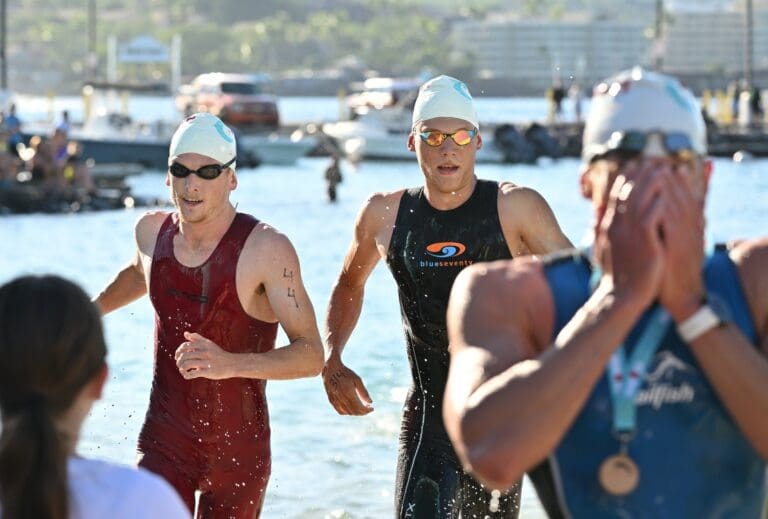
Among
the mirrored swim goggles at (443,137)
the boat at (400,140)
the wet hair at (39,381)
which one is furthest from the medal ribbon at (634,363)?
the boat at (400,140)

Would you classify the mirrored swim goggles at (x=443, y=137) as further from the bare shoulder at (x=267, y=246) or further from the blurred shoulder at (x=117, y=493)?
the blurred shoulder at (x=117, y=493)

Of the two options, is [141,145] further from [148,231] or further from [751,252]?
[751,252]

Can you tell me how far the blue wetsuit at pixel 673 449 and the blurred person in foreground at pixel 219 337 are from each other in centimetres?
246

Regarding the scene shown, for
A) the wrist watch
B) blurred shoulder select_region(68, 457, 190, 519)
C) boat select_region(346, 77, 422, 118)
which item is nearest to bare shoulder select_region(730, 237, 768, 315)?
the wrist watch

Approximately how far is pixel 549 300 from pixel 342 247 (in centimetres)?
2305

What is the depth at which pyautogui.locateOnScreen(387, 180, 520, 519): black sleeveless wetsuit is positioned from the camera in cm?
576

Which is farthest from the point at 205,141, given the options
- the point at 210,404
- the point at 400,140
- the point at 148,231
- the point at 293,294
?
the point at 400,140

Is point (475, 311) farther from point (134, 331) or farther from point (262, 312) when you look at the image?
point (134, 331)

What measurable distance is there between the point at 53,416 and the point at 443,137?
3743mm

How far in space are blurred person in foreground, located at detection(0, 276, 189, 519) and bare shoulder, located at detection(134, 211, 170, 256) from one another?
301 cm

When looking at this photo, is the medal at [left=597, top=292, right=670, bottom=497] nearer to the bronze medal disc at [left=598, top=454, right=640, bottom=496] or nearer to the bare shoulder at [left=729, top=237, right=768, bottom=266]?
the bronze medal disc at [left=598, top=454, right=640, bottom=496]

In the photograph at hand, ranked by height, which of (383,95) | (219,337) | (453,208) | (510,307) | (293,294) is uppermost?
(510,307)

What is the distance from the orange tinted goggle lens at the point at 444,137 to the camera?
6145mm

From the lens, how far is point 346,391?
18.9 feet
